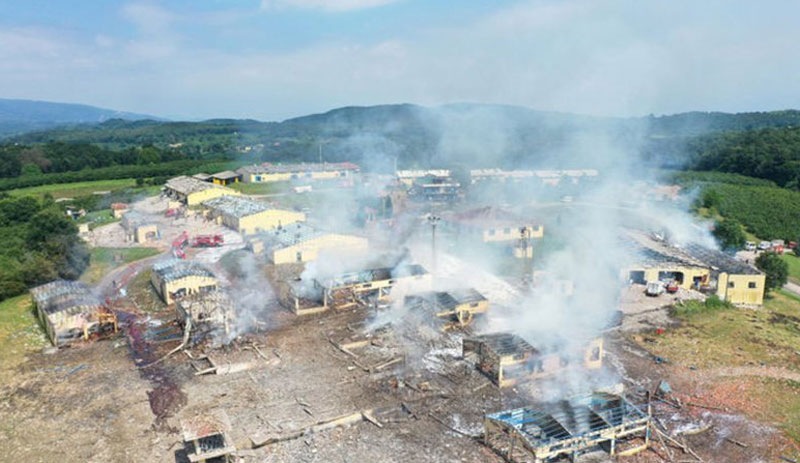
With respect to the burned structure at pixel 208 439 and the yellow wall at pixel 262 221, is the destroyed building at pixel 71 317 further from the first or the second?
the yellow wall at pixel 262 221

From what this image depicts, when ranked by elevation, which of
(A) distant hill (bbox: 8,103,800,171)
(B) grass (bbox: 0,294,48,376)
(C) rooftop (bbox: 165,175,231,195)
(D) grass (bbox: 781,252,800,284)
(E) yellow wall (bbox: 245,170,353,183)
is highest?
(A) distant hill (bbox: 8,103,800,171)

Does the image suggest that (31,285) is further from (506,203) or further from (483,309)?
(506,203)

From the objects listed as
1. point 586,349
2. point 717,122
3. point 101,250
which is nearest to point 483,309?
point 586,349

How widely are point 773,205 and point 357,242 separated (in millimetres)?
27194

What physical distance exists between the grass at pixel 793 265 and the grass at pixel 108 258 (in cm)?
2876

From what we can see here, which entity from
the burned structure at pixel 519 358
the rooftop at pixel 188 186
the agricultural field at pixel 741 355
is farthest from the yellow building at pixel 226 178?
the agricultural field at pixel 741 355

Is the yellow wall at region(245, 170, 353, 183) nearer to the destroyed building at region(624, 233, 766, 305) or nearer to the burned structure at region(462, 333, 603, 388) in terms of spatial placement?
the destroyed building at region(624, 233, 766, 305)

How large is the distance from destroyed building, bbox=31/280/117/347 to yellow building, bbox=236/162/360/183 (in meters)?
28.8

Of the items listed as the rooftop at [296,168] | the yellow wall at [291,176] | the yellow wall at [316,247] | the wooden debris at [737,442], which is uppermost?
the rooftop at [296,168]

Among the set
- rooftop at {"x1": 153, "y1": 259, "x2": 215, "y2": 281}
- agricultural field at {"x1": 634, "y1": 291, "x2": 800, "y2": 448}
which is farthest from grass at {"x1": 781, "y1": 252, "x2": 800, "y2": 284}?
rooftop at {"x1": 153, "y1": 259, "x2": 215, "y2": 281}

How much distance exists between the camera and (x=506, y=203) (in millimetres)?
38406

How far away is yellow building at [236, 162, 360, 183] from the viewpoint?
4609cm

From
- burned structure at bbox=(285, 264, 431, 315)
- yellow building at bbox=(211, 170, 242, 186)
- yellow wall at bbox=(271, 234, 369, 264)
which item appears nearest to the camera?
burned structure at bbox=(285, 264, 431, 315)

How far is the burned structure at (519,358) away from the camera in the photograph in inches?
537
